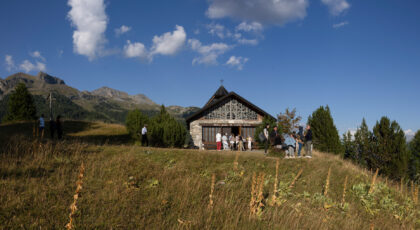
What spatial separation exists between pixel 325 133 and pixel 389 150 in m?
6.52

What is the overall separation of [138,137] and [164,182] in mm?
19454

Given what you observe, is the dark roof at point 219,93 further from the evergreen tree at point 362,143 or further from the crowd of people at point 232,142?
the evergreen tree at point 362,143

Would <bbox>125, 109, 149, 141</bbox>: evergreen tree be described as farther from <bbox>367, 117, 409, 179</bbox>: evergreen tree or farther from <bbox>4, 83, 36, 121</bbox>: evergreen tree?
<bbox>367, 117, 409, 179</bbox>: evergreen tree

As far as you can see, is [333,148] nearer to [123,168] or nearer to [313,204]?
[313,204]

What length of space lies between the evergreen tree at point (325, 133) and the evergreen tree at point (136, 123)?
704 inches

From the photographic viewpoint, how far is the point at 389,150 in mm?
21891

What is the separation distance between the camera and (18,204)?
3.97m

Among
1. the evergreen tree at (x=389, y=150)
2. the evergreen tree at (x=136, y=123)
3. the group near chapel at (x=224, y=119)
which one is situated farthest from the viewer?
the group near chapel at (x=224, y=119)

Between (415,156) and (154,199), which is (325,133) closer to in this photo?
(415,156)

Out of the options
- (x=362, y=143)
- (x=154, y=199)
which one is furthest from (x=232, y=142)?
(x=154, y=199)

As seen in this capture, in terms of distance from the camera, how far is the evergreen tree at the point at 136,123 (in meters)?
24.2

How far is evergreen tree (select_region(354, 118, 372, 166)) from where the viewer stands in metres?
23.3

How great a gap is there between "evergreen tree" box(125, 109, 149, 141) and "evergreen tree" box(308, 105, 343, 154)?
1788 cm

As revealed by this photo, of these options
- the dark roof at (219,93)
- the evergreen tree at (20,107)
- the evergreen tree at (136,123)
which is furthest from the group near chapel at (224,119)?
the evergreen tree at (20,107)
